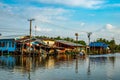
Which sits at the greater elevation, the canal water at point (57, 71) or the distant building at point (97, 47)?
the distant building at point (97, 47)

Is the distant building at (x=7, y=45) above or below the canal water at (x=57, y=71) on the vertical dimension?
above

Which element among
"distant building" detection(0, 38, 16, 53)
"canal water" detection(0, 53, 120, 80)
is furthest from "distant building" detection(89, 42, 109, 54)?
"canal water" detection(0, 53, 120, 80)

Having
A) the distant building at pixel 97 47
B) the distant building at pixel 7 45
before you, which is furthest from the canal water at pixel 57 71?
the distant building at pixel 97 47

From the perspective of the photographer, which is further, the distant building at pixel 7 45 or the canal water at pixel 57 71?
the distant building at pixel 7 45

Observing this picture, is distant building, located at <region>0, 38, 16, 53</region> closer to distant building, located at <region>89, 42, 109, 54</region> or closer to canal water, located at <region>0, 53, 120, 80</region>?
canal water, located at <region>0, 53, 120, 80</region>

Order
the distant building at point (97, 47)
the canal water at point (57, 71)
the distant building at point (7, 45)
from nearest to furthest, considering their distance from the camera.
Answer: the canal water at point (57, 71) → the distant building at point (7, 45) → the distant building at point (97, 47)

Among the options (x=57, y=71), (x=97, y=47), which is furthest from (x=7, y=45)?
(x=97, y=47)

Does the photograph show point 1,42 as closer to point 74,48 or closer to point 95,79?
point 74,48

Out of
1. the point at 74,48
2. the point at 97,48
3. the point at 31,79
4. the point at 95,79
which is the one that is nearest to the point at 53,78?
the point at 31,79

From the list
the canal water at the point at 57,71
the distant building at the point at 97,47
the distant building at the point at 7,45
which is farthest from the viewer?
the distant building at the point at 97,47

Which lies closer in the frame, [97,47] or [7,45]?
[7,45]

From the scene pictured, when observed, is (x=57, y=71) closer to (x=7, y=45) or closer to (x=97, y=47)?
(x=7, y=45)

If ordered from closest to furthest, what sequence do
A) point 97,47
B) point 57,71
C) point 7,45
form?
point 57,71
point 7,45
point 97,47

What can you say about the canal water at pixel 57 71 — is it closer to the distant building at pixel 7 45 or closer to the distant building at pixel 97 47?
the distant building at pixel 7 45
